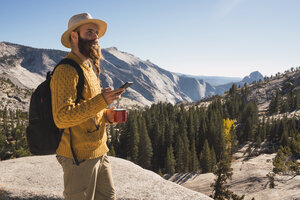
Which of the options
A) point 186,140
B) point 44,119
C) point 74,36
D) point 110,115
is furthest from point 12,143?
point 74,36

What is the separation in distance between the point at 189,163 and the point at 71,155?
66.7m

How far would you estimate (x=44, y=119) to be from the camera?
3.58m

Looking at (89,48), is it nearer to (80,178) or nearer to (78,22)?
(78,22)

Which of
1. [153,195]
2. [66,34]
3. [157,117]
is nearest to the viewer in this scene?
[66,34]

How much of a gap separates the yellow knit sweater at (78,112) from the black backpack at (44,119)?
0.37ft

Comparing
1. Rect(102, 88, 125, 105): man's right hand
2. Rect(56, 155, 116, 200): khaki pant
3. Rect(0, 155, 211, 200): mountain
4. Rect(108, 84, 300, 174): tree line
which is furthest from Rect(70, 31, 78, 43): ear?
Rect(108, 84, 300, 174): tree line

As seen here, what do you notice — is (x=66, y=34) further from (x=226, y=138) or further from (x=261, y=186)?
(x=226, y=138)

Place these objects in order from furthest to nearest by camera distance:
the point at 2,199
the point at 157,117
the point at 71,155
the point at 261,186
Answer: the point at 157,117
the point at 261,186
the point at 2,199
the point at 71,155

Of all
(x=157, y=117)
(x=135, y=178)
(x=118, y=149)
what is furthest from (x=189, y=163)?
(x=135, y=178)

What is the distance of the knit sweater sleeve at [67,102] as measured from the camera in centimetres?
325

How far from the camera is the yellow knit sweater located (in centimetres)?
328

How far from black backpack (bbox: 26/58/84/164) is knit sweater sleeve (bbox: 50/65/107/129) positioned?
6.9 inches

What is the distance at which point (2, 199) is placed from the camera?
8617 millimetres

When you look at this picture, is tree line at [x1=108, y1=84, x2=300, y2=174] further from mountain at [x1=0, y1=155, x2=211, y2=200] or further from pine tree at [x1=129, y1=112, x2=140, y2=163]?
mountain at [x1=0, y1=155, x2=211, y2=200]
